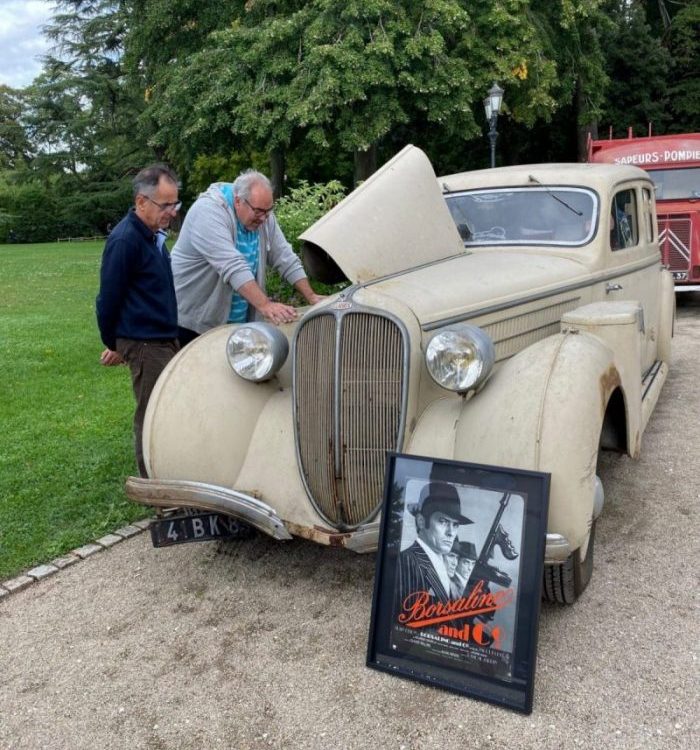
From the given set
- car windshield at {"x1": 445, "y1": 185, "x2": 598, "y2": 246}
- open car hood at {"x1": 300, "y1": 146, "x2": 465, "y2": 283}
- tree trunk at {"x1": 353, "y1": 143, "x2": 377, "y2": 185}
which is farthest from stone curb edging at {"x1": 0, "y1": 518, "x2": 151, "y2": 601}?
tree trunk at {"x1": 353, "y1": 143, "x2": 377, "y2": 185}

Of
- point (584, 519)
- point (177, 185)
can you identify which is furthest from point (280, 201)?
point (584, 519)

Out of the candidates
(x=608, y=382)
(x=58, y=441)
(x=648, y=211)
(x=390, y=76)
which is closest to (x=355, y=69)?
(x=390, y=76)

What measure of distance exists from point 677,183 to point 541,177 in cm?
754

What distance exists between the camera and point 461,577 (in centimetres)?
259

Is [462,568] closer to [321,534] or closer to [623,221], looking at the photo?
[321,534]

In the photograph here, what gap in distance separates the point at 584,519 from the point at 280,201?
681 centimetres

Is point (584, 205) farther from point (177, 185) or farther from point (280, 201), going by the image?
point (280, 201)

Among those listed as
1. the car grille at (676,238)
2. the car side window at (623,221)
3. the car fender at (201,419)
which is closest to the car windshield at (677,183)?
the car grille at (676,238)

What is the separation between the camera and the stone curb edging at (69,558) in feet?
11.6

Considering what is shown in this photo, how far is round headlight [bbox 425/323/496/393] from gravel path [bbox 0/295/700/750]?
109 centimetres

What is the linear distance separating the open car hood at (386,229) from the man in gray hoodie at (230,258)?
0.37 m

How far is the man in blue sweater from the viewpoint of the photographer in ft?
11.9

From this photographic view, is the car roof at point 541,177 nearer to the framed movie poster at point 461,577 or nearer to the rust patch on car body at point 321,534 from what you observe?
the framed movie poster at point 461,577

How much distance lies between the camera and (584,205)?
4523 mm
